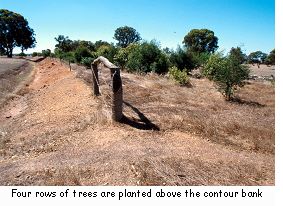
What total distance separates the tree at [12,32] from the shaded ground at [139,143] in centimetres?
7946

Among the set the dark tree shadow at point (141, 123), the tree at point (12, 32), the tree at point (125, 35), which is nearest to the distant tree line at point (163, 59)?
the tree at point (12, 32)

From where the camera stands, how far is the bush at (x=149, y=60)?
26.5 m

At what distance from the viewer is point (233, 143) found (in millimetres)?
8328

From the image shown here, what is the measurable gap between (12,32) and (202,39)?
180 feet

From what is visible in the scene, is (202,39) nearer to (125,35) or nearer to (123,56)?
(125,35)

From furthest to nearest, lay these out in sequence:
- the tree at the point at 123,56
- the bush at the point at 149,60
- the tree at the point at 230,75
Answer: the tree at the point at 123,56
the bush at the point at 149,60
the tree at the point at 230,75

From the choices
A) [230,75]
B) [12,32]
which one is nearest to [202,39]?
[12,32]

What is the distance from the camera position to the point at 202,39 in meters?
87.2

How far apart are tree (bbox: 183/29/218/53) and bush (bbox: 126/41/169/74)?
6047 centimetres

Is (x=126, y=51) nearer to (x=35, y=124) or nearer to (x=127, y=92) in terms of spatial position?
(x=127, y=92)

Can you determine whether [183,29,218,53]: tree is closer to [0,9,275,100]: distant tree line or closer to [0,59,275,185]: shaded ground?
[0,9,275,100]: distant tree line

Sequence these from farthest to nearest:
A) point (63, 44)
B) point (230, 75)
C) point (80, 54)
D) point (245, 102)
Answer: point (63, 44), point (80, 54), point (230, 75), point (245, 102)

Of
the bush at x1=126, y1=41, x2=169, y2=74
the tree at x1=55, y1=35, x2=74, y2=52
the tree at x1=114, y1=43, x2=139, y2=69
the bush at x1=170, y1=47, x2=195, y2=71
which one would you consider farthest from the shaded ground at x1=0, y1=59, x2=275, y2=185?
the tree at x1=55, y1=35, x2=74, y2=52

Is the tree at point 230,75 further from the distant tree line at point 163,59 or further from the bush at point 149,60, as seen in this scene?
the bush at point 149,60
